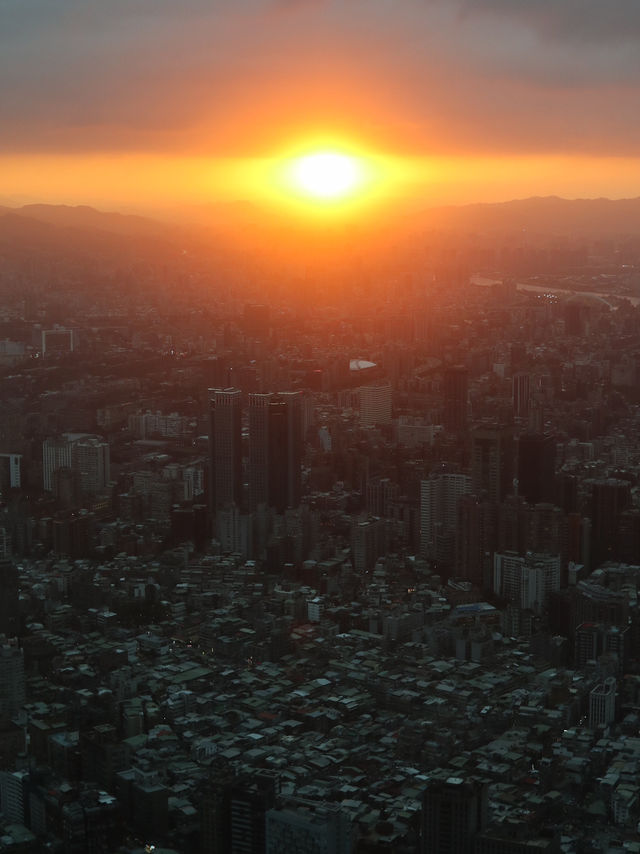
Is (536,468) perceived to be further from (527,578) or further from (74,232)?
(74,232)

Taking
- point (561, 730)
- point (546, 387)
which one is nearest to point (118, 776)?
point (561, 730)

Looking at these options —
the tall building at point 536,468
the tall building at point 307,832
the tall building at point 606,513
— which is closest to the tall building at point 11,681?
the tall building at point 307,832

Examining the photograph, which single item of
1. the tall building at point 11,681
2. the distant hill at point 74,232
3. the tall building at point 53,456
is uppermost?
the distant hill at point 74,232

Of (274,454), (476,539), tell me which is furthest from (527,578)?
(274,454)

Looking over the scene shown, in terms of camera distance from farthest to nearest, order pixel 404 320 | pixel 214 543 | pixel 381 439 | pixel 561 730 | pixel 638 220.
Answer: pixel 638 220 < pixel 404 320 < pixel 381 439 < pixel 214 543 < pixel 561 730

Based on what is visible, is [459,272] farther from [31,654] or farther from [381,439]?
Result: [31,654]

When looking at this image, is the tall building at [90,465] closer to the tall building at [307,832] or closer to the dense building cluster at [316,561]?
the dense building cluster at [316,561]

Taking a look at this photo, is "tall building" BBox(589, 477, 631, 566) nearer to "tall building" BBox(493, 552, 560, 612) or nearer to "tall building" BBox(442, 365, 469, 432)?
"tall building" BBox(493, 552, 560, 612)

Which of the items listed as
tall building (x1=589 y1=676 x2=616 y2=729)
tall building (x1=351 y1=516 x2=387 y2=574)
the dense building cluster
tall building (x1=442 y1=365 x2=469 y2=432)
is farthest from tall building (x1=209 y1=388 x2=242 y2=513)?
tall building (x1=589 y1=676 x2=616 y2=729)
